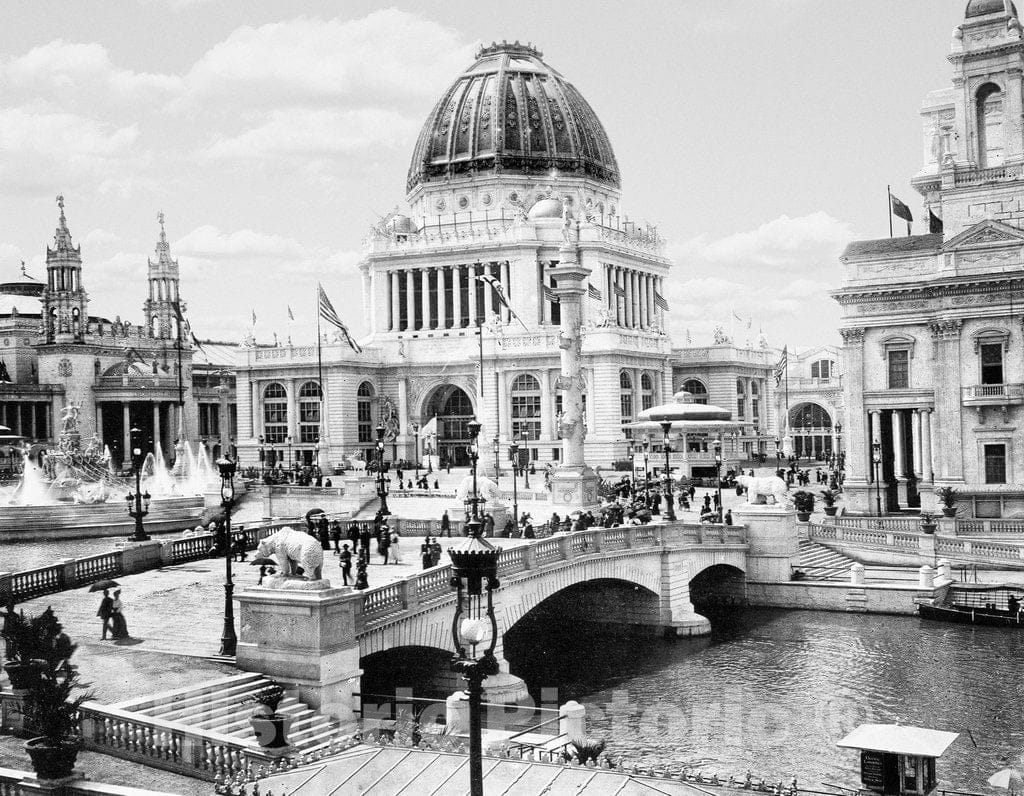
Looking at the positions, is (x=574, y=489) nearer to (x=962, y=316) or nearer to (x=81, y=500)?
(x=962, y=316)

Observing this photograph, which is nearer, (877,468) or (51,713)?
(51,713)

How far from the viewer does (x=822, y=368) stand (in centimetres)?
13912

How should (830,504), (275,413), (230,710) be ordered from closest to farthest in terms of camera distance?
(230,710), (830,504), (275,413)

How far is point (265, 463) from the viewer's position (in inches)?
3888

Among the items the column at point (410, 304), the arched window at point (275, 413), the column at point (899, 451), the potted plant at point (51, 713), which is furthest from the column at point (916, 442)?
the potted plant at point (51, 713)

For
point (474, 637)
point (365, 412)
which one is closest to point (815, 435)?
point (365, 412)

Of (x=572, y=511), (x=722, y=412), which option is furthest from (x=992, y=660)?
(x=722, y=412)

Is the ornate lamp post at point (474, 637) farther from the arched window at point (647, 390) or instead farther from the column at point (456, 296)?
the column at point (456, 296)

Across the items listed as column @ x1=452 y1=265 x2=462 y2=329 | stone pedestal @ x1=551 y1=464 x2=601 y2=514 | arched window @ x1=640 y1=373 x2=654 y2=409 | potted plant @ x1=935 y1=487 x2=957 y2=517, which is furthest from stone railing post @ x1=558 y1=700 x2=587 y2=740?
column @ x1=452 y1=265 x2=462 y2=329

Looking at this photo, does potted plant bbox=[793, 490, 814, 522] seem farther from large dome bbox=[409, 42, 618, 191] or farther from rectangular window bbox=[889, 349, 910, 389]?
large dome bbox=[409, 42, 618, 191]

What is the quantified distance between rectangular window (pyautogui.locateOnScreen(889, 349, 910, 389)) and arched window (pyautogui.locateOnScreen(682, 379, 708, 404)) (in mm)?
45460

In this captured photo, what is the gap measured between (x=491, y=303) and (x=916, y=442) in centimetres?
4576

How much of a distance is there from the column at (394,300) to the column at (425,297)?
2225 mm

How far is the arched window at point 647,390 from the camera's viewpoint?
98938 millimetres
